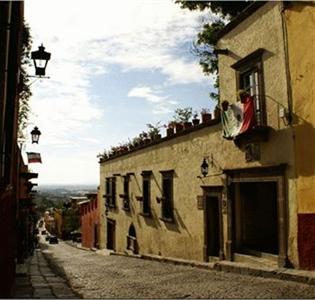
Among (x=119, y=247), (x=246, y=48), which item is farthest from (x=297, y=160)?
(x=119, y=247)

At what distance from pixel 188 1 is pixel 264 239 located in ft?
33.2

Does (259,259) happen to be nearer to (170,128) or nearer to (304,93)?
(304,93)

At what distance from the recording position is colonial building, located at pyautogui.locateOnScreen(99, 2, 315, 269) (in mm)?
10586

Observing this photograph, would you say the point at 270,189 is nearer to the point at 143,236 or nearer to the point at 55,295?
the point at 55,295

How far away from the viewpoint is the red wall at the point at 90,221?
34125mm

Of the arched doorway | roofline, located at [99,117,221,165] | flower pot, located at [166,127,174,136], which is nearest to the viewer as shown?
roofline, located at [99,117,221,165]

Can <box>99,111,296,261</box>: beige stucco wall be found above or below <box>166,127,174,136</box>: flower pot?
below

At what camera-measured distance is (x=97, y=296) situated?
8727 millimetres

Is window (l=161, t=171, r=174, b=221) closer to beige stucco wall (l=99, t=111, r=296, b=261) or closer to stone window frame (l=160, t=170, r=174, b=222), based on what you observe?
stone window frame (l=160, t=170, r=174, b=222)

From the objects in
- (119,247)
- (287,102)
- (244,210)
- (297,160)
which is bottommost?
(119,247)

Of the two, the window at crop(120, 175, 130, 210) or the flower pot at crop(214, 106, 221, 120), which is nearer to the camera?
the flower pot at crop(214, 106, 221, 120)

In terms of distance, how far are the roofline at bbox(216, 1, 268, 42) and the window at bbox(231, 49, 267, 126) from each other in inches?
43.4

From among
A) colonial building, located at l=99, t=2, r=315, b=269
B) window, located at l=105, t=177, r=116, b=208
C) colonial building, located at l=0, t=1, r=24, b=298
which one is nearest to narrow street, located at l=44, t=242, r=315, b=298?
colonial building, located at l=99, t=2, r=315, b=269

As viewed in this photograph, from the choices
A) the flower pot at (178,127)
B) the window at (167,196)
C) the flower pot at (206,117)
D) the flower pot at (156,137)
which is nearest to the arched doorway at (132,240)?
the window at (167,196)
